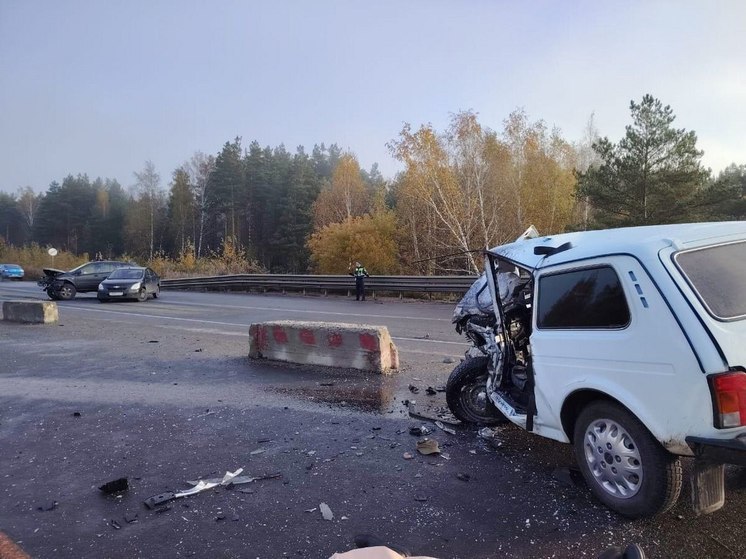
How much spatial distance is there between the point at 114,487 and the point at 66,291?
69.7ft

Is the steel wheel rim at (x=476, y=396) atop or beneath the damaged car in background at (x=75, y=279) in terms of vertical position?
beneath

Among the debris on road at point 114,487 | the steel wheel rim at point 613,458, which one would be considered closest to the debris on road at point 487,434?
the steel wheel rim at point 613,458

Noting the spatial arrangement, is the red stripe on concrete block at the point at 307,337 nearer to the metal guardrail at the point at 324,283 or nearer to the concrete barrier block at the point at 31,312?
the concrete barrier block at the point at 31,312

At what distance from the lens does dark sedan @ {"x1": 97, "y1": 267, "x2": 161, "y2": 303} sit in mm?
20438

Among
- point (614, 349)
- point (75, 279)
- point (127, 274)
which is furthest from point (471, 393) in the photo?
point (75, 279)

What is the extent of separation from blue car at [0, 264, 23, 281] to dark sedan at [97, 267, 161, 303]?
3567cm

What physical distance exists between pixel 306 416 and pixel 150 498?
218cm

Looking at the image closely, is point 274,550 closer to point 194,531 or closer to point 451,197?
point 194,531

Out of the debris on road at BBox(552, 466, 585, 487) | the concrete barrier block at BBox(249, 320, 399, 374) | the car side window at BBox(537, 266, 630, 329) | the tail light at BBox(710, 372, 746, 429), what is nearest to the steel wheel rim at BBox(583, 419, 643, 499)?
the debris on road at BBox(552, 466, 585, 487)

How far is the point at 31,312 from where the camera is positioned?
1384 centimetres

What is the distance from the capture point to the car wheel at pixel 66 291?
21953mm

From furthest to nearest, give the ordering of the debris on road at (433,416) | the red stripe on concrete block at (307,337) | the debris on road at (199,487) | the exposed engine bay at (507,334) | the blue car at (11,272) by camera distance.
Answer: the blue car at (11,272), the red stripe on concrete block at (307,337), the debris on road at (433,416), the exposed engine bay at (507,334), the debris on road at (199,487)

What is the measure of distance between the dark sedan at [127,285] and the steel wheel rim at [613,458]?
66.1 feet


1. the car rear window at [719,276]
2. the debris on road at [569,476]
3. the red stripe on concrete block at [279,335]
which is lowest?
the debris on road at [569,476]
